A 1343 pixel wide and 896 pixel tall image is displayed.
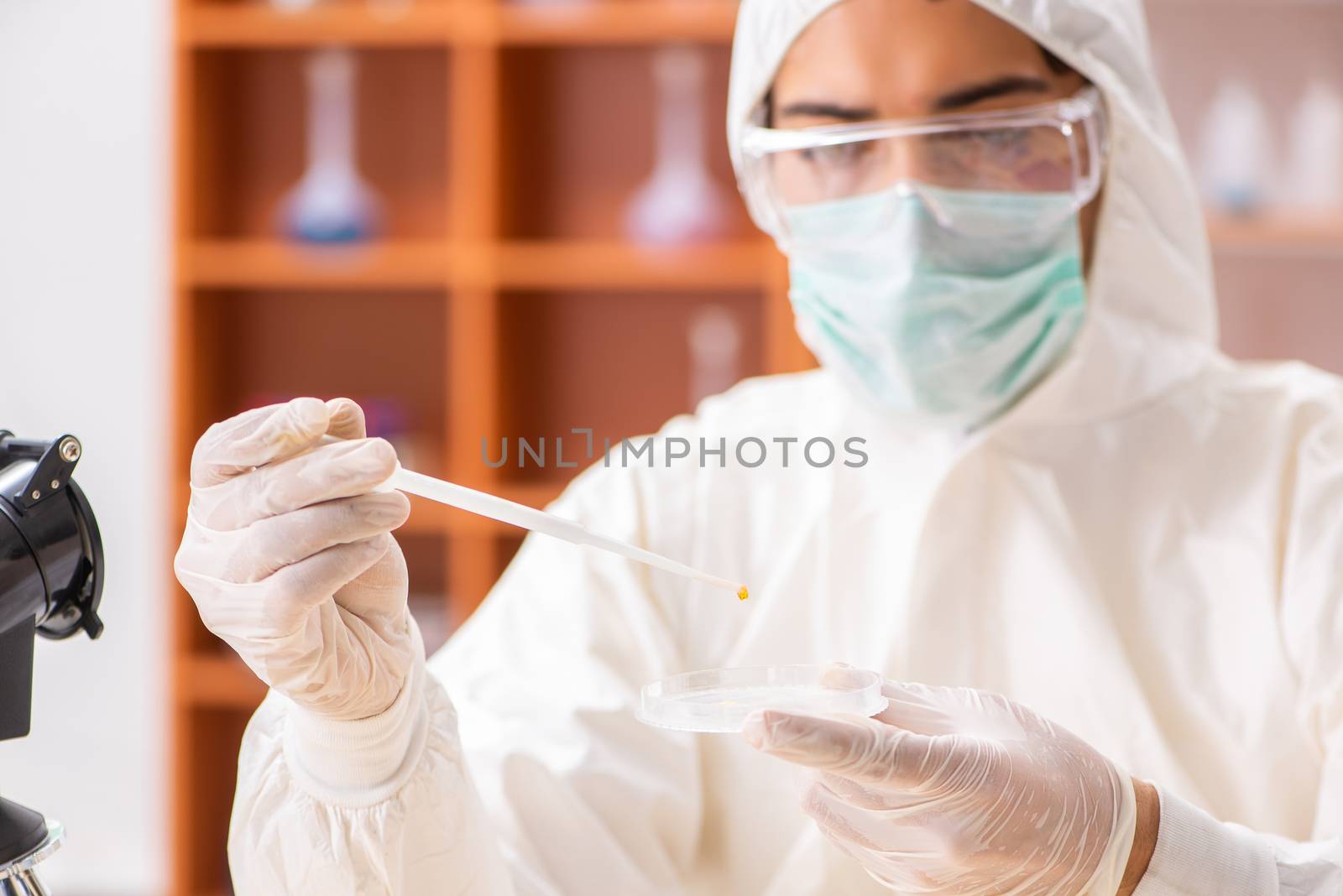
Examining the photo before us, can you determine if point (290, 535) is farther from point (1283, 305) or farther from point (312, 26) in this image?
point (1283, 305)

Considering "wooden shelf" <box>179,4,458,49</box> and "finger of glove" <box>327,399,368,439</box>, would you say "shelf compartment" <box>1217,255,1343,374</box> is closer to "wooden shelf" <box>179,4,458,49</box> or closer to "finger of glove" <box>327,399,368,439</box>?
"wooden shelf" <box>179,4,458,49</box>

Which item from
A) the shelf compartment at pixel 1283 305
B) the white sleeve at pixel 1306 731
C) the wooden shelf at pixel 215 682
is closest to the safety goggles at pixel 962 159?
the white sleeve at pixel 1306 731

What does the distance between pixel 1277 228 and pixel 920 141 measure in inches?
64.8

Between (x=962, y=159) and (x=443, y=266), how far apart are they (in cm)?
155

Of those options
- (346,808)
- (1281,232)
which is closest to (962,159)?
(346,808)

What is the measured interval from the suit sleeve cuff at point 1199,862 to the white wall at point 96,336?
237 cm

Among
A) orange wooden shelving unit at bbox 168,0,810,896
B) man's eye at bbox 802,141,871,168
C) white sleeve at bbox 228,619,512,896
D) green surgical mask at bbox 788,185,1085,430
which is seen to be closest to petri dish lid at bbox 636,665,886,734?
white sleeve at bbox 228,619,512,896

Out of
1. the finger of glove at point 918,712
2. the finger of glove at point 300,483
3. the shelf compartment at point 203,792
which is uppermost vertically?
the finger of glove at point 300,483

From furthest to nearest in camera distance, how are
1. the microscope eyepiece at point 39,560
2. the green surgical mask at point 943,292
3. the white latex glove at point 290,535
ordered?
the green surgical mask at point 943,292
the white latex glove at point 290,535
the microscope eyepiece at point 39,560

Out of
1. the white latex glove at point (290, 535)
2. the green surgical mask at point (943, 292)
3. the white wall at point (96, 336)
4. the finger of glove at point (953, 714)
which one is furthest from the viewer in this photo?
the white wall at point (96, 336)

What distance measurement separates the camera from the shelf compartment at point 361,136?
286 cm

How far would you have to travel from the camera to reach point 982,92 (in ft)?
4.00

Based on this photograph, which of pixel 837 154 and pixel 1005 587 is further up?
pixel 837 154

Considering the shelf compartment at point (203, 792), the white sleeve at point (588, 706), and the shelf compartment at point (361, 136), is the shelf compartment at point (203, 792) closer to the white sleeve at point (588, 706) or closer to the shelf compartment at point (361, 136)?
the shelf compartment at point (361, 136)
